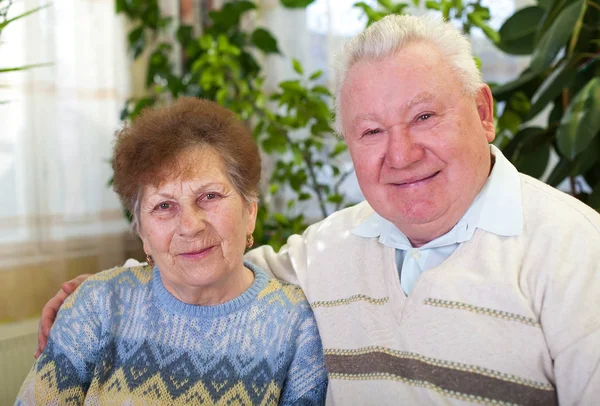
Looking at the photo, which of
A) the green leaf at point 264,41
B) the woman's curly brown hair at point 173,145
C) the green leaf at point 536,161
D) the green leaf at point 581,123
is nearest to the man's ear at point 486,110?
the green leaf at point 581,123

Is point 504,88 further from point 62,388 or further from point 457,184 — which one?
point 62,388

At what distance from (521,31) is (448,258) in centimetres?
123

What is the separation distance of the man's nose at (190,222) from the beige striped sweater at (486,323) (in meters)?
0.37

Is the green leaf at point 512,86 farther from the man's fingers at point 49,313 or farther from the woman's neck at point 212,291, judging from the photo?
the man's fingers at point 49,313

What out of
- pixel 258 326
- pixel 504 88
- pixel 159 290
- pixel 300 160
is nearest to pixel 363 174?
pixel 258 326

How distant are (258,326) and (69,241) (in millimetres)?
1776

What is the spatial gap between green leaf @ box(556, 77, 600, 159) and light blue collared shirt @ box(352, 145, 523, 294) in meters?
0.39

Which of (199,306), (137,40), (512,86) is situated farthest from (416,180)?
(137,40)

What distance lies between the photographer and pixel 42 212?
2.81 m

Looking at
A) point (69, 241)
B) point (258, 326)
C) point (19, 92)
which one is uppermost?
point (19, 92)

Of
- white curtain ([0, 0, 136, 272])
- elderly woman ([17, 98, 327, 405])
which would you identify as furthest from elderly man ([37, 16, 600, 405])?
white curtain ([0, 0, 136, 272])

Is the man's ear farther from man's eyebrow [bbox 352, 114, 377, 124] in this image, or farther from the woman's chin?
the woman's chin

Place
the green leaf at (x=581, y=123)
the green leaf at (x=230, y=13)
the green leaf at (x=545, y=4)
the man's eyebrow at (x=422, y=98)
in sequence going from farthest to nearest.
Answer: the green leaf at (x=230, y=13)
the green leaf at (x=545, y=4)
the green leaf at (x=581, y=123)
the man's eyebrow at (x=422, y=98)

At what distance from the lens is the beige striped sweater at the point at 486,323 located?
1.15 m
